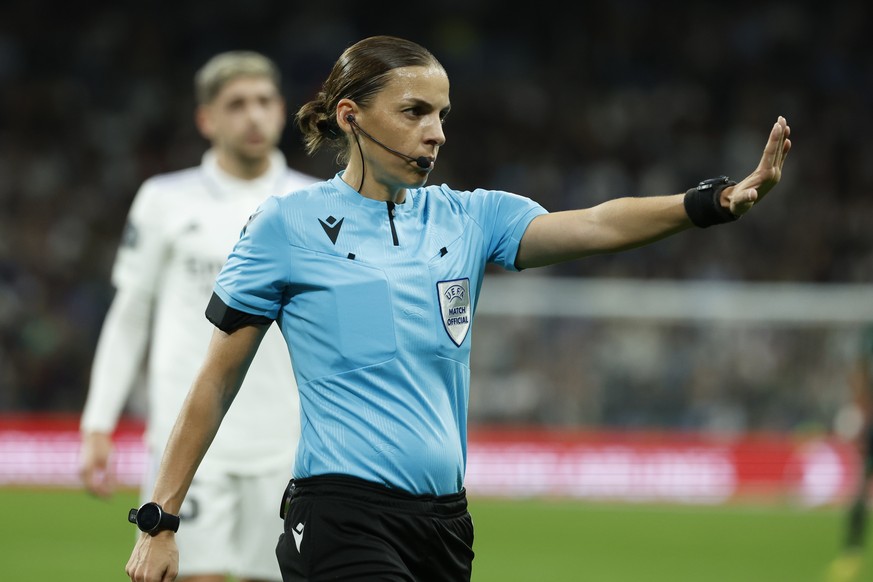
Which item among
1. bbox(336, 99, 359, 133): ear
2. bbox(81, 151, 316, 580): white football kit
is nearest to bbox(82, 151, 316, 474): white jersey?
bbox(81, 151, 316, 580): white football kit

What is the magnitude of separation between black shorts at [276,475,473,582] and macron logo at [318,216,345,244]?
0.67m

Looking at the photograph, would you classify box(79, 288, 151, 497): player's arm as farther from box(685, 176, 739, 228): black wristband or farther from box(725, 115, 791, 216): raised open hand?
box(725, 115, 791, 216): raised open hand

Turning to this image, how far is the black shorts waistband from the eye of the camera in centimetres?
369

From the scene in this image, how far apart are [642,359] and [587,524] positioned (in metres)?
4.52

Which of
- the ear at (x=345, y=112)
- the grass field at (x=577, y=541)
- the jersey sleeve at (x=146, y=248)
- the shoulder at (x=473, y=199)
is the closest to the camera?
the ear at (x=345, y=112)

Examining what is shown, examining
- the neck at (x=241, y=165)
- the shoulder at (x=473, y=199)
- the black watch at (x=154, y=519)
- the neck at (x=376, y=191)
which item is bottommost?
the black watch at (x=154, y=519)

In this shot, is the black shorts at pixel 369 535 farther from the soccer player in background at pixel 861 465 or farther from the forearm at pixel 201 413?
the soccer player in background at pixel 861 465

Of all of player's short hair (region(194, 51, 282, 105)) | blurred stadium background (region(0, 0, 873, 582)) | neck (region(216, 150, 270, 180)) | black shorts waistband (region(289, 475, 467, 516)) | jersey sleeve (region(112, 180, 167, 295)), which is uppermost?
blurred stadium background (region(0, 0, 873, 582))

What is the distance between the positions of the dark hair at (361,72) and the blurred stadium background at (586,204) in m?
8.82

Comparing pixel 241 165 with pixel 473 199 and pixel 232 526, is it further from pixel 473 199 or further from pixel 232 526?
pixel 473 199

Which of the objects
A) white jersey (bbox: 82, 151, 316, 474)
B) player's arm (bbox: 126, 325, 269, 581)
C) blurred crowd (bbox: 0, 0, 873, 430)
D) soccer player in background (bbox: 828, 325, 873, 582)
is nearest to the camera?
player's arm (bbox: 126, 325, 269, 581)

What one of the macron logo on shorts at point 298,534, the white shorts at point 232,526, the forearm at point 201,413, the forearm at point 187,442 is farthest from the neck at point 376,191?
the white shorts at point 232,526

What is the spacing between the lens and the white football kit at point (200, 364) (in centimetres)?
539

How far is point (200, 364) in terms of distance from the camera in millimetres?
5469
